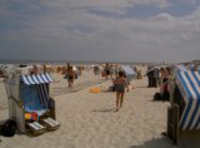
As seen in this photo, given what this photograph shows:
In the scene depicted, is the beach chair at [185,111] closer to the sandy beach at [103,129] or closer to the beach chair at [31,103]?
the sandy beach at [103,129]

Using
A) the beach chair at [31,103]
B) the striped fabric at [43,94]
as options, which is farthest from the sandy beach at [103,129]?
the striped fabric at [43,94]

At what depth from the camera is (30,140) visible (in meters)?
4.70

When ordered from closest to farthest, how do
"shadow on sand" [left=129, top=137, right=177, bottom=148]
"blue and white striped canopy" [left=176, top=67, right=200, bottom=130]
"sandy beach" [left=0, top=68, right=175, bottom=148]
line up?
"blue and white striped canopy" [left=176, top=67, right=200, bottom=130]
"shadow on sand" [left=129, top=137, right=177, bottom=148]
"sandy beach" [left=0, top=68, right=175, bottom=148]

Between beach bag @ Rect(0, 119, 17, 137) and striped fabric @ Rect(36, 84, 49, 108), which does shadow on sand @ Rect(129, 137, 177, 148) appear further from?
striped fabric @ Rect(36, 84, 49, 108)

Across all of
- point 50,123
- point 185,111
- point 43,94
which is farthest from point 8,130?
point 185,111

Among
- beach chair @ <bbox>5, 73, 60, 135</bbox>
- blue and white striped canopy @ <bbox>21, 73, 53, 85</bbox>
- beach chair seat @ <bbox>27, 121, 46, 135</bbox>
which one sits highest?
blue and white striped canopy @ <bbox>21, 73, 53, 85</bbox>

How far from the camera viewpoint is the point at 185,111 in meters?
3.51

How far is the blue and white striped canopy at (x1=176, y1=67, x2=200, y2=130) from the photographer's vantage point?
134 inches

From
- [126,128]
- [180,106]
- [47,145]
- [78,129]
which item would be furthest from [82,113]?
[180,106]

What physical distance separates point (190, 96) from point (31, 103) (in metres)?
4.29

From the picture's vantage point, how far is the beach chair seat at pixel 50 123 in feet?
17.1

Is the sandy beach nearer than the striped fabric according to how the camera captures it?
Yes

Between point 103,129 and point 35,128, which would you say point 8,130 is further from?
point 103,129

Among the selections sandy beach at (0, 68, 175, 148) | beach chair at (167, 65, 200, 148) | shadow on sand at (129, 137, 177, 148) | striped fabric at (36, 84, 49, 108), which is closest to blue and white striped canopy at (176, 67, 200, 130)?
beach chair at (167, 65, 200, 148)
